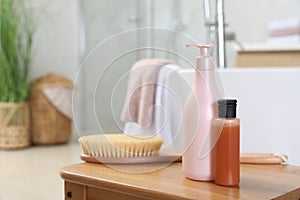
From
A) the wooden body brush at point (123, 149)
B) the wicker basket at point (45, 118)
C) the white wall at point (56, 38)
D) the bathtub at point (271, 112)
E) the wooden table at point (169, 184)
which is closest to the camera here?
the wooden table at point (169, 184)

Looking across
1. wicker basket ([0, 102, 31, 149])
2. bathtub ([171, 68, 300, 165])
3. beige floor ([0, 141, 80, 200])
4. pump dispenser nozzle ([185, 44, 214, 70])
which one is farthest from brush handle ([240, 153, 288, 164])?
wicker basket ([0, 102, 31, 149])

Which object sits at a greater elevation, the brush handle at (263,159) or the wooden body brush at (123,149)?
the wooden body brush at (123,149)

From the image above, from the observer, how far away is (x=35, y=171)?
325 cm

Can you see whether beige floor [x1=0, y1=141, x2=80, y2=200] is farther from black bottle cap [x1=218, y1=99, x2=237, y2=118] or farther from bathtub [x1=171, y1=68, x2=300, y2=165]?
black bottle cap [x1=218, y1=99, x2=237, y2=118]

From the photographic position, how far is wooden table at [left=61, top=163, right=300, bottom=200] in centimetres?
100

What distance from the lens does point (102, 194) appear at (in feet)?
3.71

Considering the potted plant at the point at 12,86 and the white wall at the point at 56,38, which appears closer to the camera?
the potted plant at the point at 12,86

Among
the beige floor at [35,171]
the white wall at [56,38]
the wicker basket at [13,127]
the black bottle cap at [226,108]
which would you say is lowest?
the beige floor at [35,171]

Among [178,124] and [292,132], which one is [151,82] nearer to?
[178,124]

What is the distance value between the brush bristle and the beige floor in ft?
4.61

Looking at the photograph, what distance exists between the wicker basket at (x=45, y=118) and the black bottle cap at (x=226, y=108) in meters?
3.16

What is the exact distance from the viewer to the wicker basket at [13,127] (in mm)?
3982

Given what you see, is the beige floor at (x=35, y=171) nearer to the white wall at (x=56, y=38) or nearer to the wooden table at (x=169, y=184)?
the white wall at (x=56, y=38)

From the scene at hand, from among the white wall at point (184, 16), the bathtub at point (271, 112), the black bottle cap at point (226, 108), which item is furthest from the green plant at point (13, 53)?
the black bottle cap at point (226, 108)
